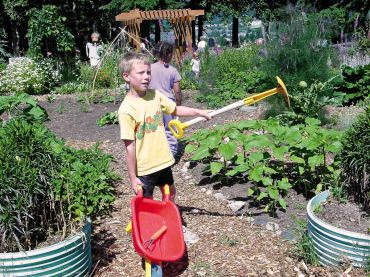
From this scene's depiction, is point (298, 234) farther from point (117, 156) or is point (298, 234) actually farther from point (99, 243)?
point (117, 156)

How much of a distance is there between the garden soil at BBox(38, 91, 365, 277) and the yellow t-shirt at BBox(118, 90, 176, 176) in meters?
0.65

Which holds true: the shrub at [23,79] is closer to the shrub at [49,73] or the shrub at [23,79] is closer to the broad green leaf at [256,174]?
the shrub at [49,73]

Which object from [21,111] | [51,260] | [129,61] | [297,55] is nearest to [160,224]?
[51,260]

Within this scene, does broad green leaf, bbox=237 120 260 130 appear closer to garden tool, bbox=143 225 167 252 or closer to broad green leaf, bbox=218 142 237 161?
broad green leaf, bbox=218 142 237 161

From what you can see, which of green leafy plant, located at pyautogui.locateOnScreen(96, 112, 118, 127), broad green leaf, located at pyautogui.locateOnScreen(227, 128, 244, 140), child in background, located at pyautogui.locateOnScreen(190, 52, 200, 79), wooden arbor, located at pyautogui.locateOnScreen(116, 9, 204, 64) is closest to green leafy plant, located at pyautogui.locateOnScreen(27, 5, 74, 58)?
wooden arbor, located at pyautogui.locateOnScreen(116, 9, 204, 64)

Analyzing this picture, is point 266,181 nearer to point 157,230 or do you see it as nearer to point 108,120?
point 157,230

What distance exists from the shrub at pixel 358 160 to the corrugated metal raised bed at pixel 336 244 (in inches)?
15.6

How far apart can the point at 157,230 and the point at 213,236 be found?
741mm

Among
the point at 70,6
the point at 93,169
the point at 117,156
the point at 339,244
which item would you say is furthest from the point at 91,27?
the point at 339,244

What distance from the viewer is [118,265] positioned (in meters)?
3.29

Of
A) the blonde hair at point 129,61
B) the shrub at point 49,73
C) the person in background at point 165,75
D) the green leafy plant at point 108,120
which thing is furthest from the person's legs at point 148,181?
the shrub at point 49,73

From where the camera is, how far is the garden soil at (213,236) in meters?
3.19

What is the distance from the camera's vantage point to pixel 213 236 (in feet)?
12.1

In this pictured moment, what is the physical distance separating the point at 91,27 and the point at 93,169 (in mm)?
23894
